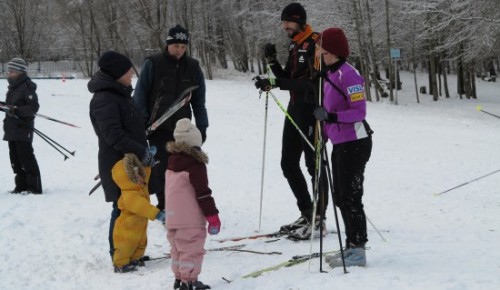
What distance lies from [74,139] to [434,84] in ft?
74.6

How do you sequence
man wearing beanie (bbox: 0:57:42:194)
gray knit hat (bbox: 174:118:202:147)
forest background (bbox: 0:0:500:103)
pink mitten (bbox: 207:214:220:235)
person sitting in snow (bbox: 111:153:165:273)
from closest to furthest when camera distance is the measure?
pink mitten (bbox: 207:214:220:235)
gray knit hat (bbox: 174:118:202:147)
person sitting in snow (bbox: 111:153:165:273)
man wearing beanie (bbox: 0:57:42:194)
forest background (bbox: 0:0:500:103)

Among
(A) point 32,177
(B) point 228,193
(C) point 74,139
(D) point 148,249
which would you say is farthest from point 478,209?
(C) point 74,139

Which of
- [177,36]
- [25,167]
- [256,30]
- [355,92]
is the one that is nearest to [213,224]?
[355,92]

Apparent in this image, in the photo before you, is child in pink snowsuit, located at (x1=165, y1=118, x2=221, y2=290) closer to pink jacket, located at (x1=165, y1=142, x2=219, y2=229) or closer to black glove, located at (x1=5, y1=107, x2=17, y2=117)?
pink jacket, located at (x1=165, y1=142, x2=219, y2=229)

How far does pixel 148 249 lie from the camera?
16.5 feet

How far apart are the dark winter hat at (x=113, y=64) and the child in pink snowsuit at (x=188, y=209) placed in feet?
3.33

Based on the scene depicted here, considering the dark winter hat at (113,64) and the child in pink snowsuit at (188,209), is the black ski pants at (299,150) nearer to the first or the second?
the child in pink snowsuit at (188,209)

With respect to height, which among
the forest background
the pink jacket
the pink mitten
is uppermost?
the forest background

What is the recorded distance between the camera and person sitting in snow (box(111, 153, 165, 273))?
4.22 m

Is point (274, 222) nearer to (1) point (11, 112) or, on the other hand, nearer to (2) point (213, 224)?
(2) point (213, 224)

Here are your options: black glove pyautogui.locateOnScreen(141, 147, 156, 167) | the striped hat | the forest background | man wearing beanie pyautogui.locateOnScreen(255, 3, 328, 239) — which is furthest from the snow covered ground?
the forest background

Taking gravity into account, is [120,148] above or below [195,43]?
below

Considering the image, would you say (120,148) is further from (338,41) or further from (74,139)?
(74,139)

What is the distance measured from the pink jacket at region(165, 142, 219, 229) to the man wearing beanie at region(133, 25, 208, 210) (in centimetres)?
145
